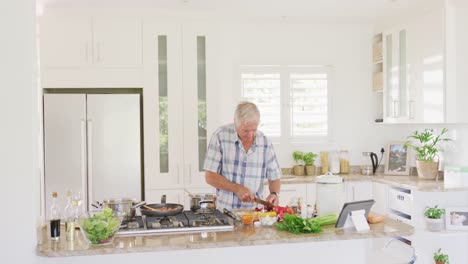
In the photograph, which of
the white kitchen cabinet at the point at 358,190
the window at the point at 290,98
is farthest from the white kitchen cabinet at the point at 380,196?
the window at the point at 290,98

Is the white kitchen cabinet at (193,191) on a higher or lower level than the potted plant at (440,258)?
higher

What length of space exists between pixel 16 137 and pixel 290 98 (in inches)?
145

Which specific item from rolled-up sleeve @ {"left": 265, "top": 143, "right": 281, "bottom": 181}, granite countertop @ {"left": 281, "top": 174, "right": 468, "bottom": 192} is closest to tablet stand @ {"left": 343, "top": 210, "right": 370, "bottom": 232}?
rolled-up sleeve @ {"left": 265, "top": 143, "right": 281, "bottom": 181}

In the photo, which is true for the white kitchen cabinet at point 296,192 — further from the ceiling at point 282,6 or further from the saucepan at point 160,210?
the saucepan at point 160,210

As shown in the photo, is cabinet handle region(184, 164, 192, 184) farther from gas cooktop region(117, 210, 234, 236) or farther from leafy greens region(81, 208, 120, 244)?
leafy greens region(81, 208, 120, 244)

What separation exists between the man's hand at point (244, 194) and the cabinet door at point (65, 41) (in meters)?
2.30

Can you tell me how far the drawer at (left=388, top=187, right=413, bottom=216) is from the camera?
4.67m

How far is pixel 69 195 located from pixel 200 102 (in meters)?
→ 2.66

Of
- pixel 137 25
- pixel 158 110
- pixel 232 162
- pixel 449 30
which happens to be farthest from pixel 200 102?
pixel 449 30

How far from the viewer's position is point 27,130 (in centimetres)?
254

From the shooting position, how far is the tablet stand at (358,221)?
2.80 meters

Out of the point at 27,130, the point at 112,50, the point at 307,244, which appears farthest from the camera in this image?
the point at 112,50

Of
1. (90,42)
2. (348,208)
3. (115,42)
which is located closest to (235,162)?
(348,208)

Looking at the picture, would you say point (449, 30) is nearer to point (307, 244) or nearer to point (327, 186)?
point (327, 186)
